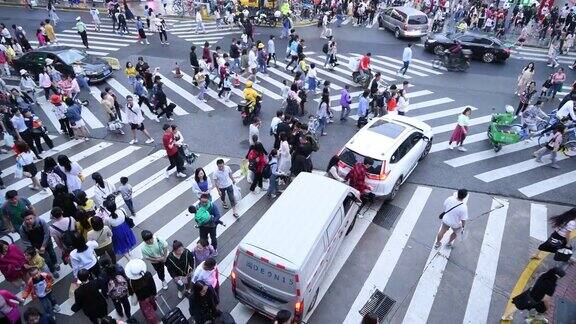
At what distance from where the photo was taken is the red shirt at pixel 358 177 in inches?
407

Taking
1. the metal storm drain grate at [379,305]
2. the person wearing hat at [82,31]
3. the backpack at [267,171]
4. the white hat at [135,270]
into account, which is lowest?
the metal storm drain grate at [379,305]

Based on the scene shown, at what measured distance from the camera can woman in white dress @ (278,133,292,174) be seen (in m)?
11.1

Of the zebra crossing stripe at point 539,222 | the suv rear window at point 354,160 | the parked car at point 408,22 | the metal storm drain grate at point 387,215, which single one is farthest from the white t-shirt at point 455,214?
the parked car at point 408,22

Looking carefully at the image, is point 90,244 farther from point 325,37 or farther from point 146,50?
point 325,37

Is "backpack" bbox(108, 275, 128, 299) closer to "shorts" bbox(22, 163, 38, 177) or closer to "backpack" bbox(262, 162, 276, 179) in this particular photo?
"backpack" bbox(262, 162, 276, 179)

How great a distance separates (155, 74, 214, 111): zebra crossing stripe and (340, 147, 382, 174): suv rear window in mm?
7893

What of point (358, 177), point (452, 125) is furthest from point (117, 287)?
point (452, 125)

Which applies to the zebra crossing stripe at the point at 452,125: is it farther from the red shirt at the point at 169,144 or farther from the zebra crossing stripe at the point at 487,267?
the red shirt at the point at 169,144

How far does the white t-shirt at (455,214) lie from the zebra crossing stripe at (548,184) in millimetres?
4324

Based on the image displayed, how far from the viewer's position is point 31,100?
55.2 feet

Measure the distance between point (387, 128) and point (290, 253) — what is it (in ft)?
20.4

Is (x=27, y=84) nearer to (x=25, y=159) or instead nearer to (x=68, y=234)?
(x=25, y=159)

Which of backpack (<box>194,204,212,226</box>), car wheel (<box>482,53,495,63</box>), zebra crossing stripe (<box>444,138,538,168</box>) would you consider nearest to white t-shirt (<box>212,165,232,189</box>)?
backpack (<box>194,204,212,226</box>)

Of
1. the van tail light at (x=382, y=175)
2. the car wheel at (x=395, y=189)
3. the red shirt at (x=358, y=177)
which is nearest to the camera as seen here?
the red shirt at (x=358, y=177)
